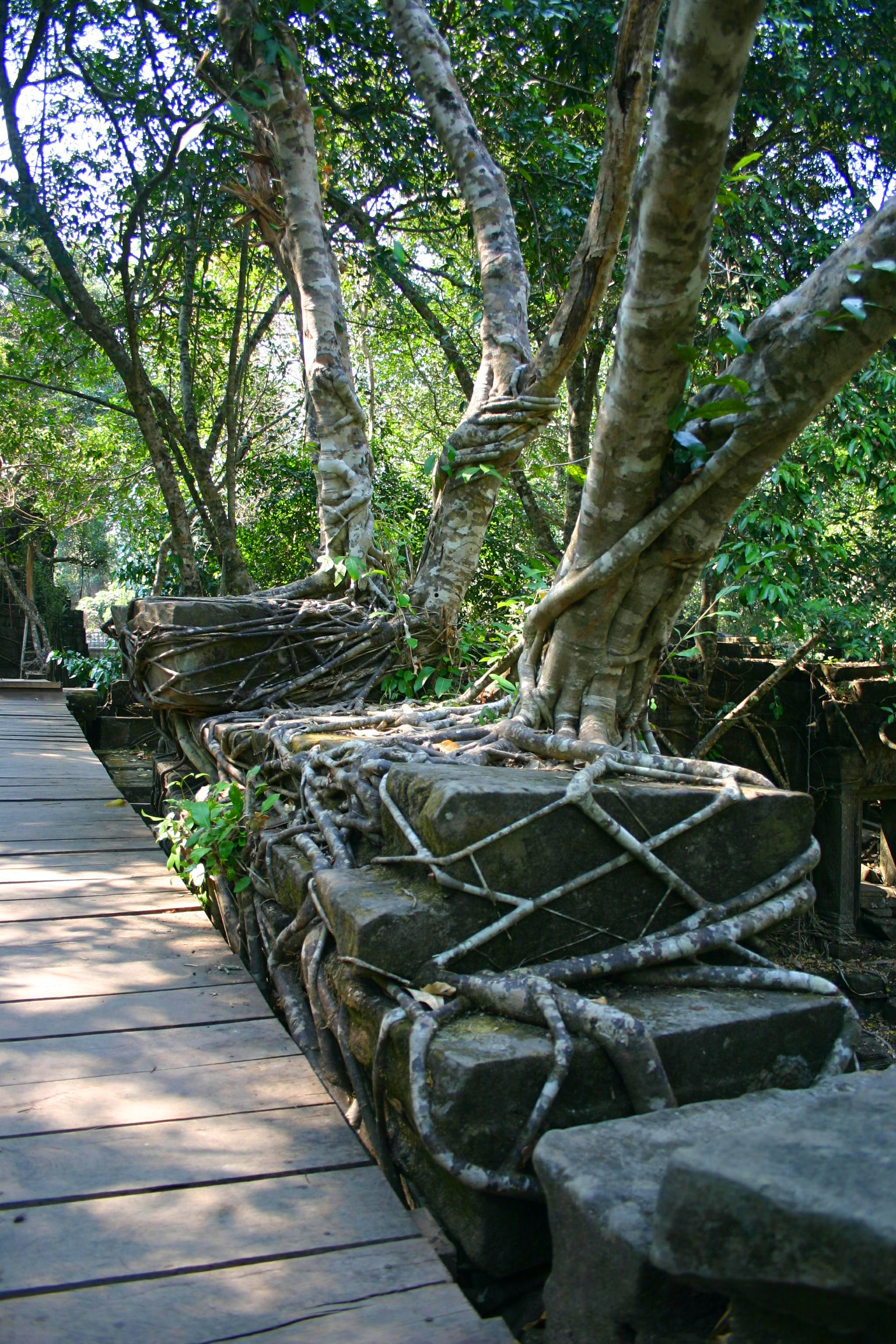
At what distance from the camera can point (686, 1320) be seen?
120 centimetres

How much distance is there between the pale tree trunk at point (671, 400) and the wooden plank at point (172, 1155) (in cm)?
134

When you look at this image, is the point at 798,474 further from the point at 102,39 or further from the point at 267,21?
the point at 102,39

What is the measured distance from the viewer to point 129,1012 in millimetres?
2232

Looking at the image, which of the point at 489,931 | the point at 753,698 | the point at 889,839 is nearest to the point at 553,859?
the point at 489,931

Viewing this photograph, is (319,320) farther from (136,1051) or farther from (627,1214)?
(627,1214)

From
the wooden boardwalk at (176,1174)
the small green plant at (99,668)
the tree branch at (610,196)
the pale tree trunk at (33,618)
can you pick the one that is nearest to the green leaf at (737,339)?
the tree branch at (610,196)

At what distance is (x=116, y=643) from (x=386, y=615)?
1443 millimetres

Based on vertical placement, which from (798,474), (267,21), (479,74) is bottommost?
(798,474)

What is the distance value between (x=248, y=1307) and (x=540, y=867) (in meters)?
0.91

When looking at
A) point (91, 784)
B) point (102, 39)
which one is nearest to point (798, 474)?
point (91, 784)

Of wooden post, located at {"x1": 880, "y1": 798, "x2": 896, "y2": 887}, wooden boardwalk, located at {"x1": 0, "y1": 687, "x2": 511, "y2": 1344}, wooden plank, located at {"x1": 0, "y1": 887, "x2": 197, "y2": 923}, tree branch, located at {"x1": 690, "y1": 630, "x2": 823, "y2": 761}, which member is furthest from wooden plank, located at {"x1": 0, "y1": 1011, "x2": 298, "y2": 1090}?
wooden post, located at {"x1": 880, "y1": 798, "x2": 896, "y2": 887}

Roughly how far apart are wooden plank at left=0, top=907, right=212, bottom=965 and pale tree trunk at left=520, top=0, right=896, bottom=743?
1.16 meters

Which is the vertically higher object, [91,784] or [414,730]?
[414,730]

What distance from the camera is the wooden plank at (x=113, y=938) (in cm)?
258
